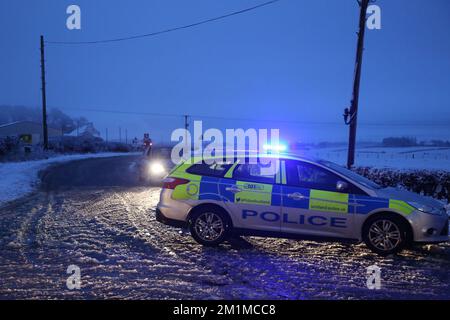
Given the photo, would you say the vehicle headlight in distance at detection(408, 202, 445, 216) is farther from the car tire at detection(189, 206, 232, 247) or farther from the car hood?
the car tire at detection(189, 206, 232, 247)

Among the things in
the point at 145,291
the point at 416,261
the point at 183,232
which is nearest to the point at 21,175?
the point at 183,232

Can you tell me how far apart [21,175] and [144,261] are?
43.3 feet

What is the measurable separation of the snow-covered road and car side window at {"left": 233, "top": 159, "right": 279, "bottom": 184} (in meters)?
1.13

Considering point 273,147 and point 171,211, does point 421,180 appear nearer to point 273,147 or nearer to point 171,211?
point 273,147

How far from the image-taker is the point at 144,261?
561 centimetres

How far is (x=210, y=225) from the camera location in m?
6.48

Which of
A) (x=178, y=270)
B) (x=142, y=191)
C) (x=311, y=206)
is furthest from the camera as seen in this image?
(x=142, y=191)

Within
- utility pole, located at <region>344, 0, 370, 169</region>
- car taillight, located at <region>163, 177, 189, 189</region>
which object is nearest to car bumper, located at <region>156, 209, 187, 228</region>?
car taillight, located at <region>163, 177, 189, 189</region>

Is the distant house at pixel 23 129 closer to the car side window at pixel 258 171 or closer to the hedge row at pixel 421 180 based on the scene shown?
the hedge row at pixel 421 180

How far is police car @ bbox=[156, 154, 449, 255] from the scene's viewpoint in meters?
5.95

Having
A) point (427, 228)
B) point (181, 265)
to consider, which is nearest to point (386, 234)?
point (427, 228)

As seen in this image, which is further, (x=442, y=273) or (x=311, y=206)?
(x=311, y=206)

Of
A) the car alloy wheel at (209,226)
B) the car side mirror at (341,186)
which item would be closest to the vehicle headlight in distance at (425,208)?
the car side mirror at (341,186)
